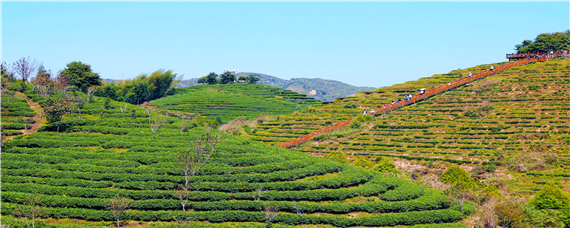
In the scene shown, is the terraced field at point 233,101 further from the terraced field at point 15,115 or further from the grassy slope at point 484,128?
the terraced field at point 15,115

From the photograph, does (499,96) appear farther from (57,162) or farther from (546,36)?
(57,162)

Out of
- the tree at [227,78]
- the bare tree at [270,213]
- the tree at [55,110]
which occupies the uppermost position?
the tree at [227,78]

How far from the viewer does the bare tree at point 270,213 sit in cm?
2711

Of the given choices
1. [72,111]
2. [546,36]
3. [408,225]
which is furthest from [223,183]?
[546,36]

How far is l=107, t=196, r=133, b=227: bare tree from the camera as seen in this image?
26.4 meters

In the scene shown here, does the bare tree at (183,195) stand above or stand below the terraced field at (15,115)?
below

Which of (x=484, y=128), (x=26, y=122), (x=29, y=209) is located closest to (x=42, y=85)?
(x=26, y=122)

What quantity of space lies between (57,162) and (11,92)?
1927 cm

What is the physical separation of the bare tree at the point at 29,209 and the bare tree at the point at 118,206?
13.5ft

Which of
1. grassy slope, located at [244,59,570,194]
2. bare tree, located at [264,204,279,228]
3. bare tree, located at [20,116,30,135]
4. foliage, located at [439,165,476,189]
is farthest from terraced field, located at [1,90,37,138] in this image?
foliage, located at [439,165,476,189]

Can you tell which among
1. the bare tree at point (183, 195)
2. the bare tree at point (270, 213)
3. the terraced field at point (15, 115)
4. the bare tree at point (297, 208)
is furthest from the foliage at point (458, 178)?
the terraced field at point (15, 115)

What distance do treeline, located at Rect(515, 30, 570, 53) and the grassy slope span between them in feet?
30.0

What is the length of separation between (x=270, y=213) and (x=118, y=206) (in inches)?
372

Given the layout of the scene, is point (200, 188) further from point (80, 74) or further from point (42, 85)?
point (80, 74)
